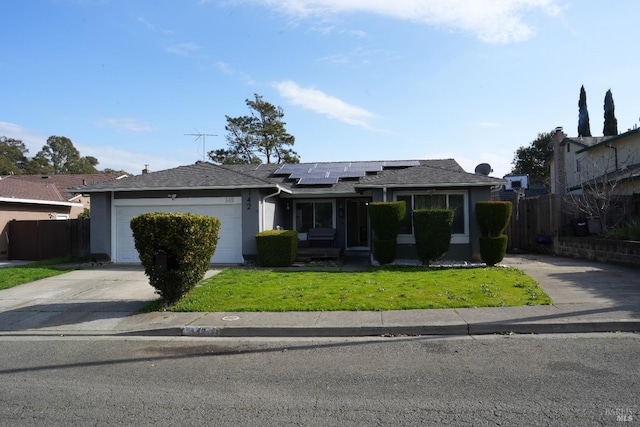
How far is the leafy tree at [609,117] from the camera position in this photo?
38.1 meters

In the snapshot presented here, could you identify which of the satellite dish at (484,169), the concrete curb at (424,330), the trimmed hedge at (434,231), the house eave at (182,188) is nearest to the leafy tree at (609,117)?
the satellite dish at (484,169)

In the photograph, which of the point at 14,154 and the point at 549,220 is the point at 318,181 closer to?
the point at 549,220

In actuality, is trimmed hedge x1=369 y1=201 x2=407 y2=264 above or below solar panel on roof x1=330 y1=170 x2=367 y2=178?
below

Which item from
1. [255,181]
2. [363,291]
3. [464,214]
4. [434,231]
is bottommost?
[363,291]

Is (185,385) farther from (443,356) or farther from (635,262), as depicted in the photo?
(635,262)

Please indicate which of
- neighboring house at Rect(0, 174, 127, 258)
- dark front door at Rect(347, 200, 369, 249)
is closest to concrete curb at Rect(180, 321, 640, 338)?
dark front door at Rect(347, 200, 369, 249)

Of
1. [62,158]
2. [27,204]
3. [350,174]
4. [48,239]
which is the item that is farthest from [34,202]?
[62,158]

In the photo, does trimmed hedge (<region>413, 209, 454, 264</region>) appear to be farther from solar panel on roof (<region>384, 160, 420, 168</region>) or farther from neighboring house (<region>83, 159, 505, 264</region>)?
solar panel on roof (<region>384, 160, 420, 168</region>)

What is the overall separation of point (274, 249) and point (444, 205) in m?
5.79

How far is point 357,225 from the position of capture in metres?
18.3

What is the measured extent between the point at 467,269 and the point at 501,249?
4.65 ft

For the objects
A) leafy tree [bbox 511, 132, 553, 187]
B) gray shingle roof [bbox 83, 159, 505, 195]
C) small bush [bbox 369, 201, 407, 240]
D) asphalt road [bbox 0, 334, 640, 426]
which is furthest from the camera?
leafy tree [bbox 511, 132, 553, 187]

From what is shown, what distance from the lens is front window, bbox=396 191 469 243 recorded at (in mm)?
14773

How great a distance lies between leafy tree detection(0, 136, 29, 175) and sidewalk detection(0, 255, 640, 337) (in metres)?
60.1
